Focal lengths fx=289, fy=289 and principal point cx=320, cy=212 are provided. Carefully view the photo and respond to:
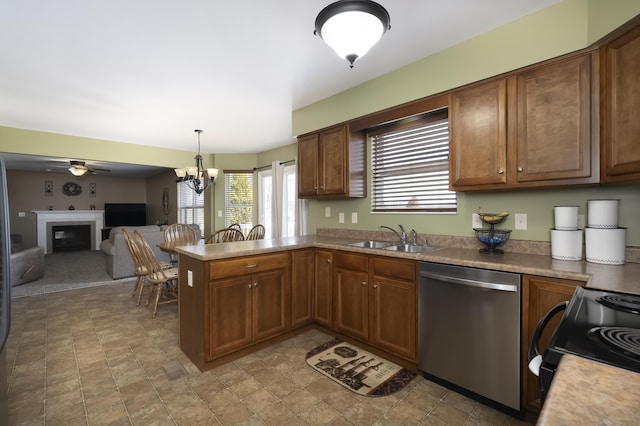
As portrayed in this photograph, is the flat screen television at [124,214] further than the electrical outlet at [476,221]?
Yes

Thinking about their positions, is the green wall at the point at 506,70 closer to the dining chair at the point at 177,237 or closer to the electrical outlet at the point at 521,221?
the electrical outlet at the point at 521,221

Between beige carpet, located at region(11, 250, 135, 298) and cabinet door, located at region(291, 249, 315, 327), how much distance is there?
3642 mm

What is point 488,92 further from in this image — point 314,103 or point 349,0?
point 314,103

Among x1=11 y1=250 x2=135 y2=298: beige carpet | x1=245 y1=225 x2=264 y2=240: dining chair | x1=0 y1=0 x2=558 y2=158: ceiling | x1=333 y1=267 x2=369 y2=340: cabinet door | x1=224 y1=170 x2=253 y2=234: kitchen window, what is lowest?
x1=11 y1=250 x2=135 y2=298: beige carpet

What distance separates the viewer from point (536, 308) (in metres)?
1.65

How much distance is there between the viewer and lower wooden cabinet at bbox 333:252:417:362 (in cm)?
222

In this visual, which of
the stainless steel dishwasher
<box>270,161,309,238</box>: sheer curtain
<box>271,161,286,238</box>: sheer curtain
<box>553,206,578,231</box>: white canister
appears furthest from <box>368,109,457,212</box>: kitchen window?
<box>271,161,286,238</box>: sheer curtain

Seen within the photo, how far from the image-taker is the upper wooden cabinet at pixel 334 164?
123 inches

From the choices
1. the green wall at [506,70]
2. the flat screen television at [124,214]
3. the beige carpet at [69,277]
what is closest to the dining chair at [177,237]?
the beige carpet at [69,277]

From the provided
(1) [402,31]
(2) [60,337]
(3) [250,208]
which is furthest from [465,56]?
(3) [250,208]

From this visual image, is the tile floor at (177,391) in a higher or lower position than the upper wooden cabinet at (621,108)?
lower

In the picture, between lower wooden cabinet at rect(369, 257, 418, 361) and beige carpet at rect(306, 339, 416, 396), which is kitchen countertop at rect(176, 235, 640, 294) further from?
beige carpet at rect(306, 339, 416, 396)

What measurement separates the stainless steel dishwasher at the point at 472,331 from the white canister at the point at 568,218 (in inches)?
22.4

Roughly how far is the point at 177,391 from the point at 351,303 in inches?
58.6
